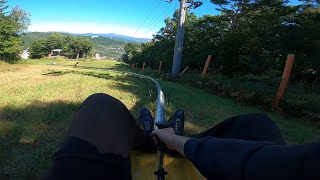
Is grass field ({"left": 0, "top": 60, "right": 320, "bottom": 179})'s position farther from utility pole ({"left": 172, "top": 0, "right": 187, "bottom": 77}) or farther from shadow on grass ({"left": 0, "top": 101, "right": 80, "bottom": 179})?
utility pole ({"left": 172, "top": 0, "right": 187, "bottom": 77})

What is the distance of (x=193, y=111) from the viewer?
5.60 m

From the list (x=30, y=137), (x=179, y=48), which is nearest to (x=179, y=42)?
(x=179, y=48)

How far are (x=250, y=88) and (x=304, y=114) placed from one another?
226 cm

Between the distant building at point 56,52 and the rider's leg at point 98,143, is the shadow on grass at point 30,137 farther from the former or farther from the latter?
the distant building at point 56,52

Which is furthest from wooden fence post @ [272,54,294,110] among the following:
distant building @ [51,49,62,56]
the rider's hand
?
distant building @ [51,49,62,56]

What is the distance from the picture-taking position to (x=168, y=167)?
6.36 feet

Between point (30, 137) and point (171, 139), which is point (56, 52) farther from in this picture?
point (171, 139)

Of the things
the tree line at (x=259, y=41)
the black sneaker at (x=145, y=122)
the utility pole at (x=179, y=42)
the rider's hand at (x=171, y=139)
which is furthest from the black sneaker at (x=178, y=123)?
the utility pole at (x=179, y=42)

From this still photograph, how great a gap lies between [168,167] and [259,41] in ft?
39.0

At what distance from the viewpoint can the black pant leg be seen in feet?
5.79

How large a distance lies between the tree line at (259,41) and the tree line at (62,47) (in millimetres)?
85844

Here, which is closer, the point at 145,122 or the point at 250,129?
the point at 250,129

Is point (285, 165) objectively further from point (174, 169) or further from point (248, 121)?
point (174, 169)

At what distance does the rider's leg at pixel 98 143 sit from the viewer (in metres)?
1.36
